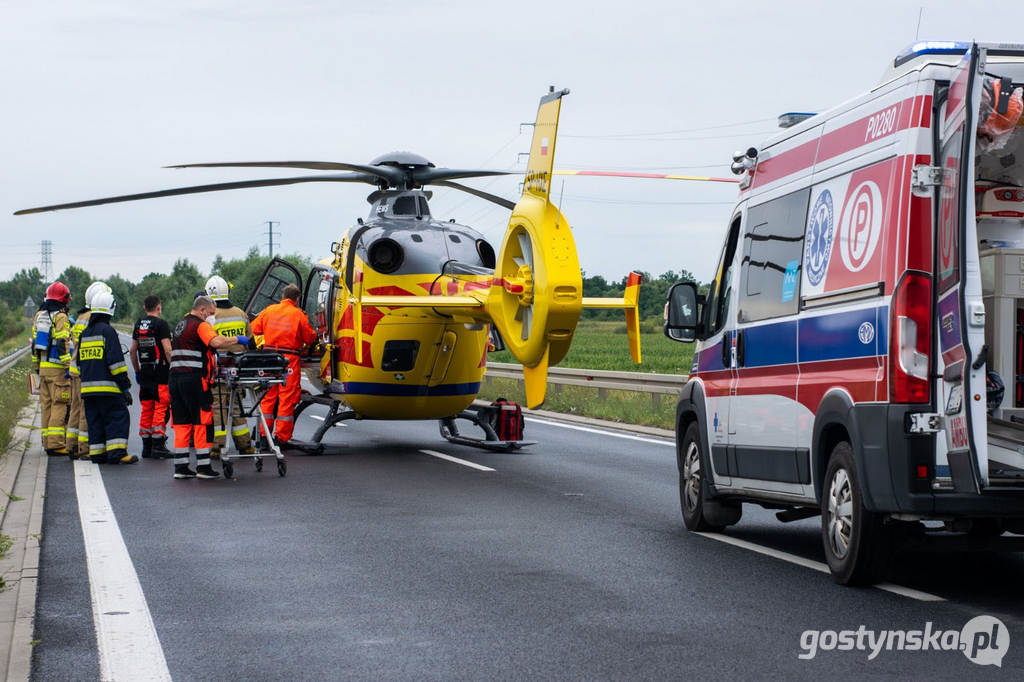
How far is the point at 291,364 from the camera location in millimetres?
17625

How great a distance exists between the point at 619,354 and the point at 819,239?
138 ft

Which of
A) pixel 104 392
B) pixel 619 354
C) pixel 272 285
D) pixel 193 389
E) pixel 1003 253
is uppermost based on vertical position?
pixel 272 285

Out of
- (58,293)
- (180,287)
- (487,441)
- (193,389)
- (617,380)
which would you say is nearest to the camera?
(193,389)

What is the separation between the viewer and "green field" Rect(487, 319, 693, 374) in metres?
39.1

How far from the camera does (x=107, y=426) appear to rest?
53.9 feet

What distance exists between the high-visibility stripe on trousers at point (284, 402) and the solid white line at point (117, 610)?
19.3ft

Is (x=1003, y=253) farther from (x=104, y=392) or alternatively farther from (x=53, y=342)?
(x=53, y=342)

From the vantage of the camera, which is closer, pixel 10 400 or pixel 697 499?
pixel 697 499

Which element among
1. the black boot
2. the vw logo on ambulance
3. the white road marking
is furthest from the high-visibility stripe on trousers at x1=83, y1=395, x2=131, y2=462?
the vw logo on ambulance

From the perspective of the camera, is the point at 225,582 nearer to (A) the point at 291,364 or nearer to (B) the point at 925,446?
(B) the point at 925,446

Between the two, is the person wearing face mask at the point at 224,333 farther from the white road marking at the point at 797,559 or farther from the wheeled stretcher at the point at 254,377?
the white road marking at the point at 797,559

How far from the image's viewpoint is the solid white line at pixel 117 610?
6.11m

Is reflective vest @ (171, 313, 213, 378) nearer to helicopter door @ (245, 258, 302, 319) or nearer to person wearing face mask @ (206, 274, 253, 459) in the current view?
person wearing face mask @ (206, 274, 253, 459)

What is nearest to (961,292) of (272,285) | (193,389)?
(193,389)
